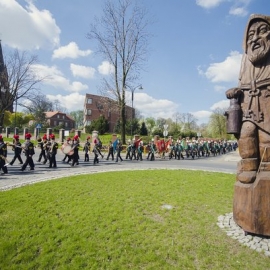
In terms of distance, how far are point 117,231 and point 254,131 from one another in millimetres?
3258

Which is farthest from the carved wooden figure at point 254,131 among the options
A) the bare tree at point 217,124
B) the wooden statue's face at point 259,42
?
the bare tree at point 217,124

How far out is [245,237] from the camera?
4.36 metres

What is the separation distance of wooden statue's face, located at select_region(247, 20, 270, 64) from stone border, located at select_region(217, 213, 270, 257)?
3267mm

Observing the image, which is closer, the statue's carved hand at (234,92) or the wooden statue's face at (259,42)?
the wooden statue's face at (259,42)

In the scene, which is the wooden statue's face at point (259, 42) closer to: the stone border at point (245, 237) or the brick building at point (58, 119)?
the stone border at point (245, 237)

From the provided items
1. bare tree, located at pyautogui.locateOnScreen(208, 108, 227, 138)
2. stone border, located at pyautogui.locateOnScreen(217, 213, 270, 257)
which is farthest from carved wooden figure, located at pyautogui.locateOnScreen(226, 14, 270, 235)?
bare tree, located at pyautogui.locateOnScreen(208, 108, 227, 138)

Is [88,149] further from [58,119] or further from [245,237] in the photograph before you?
[58,119]

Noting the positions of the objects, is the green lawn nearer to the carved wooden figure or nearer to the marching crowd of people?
the carved wooden figure

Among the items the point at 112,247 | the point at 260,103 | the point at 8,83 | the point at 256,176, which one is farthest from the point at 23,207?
the point at 8,83

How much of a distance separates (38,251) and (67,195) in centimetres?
314

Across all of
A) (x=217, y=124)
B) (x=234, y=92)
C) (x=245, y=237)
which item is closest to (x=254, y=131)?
(x=234, y=92)

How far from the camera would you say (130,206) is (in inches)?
241

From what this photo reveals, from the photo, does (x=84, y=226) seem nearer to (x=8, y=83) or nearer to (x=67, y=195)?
(x=67, y=195)

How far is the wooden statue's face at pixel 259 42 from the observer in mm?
4570
